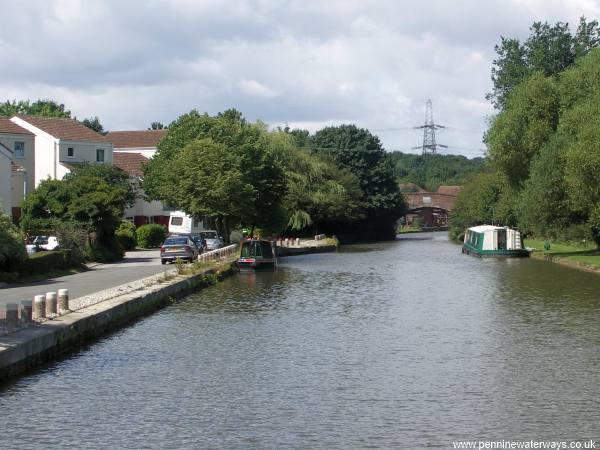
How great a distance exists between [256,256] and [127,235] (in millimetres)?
20615

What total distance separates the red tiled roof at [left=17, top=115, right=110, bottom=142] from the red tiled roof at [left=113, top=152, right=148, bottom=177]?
16.4 feet

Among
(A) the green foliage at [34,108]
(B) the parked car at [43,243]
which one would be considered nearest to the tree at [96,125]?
(A) the green foliage at [34,108]

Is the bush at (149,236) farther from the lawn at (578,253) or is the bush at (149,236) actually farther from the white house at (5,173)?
the lawn at (578,253)

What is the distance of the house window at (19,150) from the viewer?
263 feet

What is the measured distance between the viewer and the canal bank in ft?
60.1

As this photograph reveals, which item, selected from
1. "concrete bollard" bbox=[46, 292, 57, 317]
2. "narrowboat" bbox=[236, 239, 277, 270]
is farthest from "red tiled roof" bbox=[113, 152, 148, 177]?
"concrete bollard" bbox=[46, 292, 57, 317]

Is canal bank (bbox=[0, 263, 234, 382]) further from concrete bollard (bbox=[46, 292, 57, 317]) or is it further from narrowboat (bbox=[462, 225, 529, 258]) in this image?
narrowboat (bbox=[462, 225, 529, 258])

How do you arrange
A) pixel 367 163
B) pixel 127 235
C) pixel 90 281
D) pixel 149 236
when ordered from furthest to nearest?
pixel 367 163, pixel 149 236, pixel 127 235, pixel 90 281

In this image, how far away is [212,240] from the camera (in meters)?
64.8

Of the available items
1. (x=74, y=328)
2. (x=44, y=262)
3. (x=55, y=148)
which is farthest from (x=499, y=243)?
(x=74, y=328)

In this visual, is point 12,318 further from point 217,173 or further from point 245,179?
point 245,179

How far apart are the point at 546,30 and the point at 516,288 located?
46167 millimetres

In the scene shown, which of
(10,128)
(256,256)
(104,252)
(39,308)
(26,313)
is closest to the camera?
(26,313)

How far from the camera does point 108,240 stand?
179 ft
